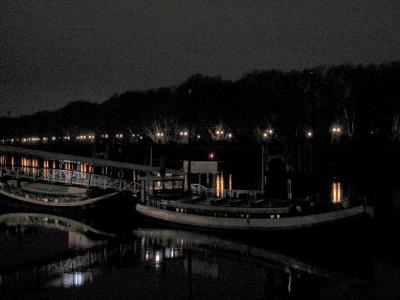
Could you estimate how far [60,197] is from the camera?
42938 millimetres

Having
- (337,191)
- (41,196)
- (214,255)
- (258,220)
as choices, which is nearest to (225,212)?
(258,220)

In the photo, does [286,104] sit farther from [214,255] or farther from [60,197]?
[214,255]

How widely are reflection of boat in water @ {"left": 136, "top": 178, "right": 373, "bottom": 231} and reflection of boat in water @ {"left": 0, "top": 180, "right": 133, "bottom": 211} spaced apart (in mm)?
2740

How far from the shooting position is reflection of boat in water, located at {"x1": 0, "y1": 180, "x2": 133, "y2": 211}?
A: 3794 cm

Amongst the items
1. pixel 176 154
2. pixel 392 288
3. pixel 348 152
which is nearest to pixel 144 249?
pixel 392 288

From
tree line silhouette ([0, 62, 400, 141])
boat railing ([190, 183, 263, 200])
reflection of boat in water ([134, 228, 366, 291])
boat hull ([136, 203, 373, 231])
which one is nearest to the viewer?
reflection of boat in water ([134, 228, 366, 291])

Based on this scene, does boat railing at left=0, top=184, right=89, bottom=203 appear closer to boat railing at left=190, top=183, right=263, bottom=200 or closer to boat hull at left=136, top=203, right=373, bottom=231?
boat hull at left=136, top=203, right=373, bottom=231

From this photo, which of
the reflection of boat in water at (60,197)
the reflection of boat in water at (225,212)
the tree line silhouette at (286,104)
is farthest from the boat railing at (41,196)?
the tree line silhouette at (286,104)

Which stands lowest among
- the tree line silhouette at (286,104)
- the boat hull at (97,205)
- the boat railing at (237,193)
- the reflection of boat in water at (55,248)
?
the reflection of boat in water at (55,248)

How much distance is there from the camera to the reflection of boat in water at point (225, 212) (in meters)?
27.5

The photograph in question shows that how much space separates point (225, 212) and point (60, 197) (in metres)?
18.8

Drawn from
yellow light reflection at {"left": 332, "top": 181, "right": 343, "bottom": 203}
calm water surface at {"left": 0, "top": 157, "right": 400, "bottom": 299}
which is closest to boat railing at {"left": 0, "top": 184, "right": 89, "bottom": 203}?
calm water surface at {"left": 0, "top": 157, "right": 400, "bottom": 299}

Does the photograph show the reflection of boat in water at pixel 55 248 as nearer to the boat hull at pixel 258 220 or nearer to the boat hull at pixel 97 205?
the boat hull at pixel 97 205

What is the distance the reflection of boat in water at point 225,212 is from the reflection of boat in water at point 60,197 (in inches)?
108
